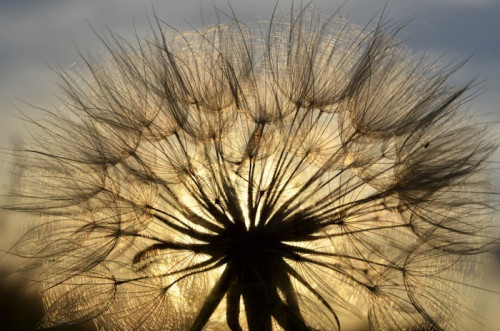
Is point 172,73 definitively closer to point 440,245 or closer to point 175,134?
point 175,134

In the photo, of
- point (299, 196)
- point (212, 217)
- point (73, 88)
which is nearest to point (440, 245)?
point (299, 196)

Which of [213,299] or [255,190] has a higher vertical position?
[255,190]

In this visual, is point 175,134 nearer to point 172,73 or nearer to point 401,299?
point 172,73

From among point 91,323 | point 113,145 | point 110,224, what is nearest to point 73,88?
point 113,145

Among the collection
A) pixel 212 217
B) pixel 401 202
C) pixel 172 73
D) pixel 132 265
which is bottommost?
pixel 132 265

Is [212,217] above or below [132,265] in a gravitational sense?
above

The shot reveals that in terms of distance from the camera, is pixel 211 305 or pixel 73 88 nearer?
pixel 211 305
